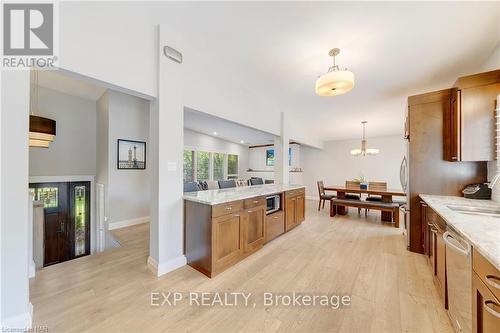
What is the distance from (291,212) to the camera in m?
3.73

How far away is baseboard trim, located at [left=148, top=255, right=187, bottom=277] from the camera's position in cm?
217

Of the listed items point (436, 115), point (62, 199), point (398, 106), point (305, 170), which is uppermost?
point (398, 106)

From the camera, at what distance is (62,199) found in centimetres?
420

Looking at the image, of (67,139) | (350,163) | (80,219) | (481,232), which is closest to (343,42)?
(481,232)

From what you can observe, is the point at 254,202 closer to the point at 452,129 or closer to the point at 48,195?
the point at 452,129

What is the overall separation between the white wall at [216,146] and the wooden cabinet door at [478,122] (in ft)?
20.5

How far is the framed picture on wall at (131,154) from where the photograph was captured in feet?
13.6

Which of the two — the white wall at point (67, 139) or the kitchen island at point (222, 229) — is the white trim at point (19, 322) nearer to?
the kitchen island at point (222, 229)

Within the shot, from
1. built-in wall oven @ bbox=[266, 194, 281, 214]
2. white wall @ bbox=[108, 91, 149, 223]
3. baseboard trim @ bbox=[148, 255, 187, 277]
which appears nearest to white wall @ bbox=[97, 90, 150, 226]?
white wall @ bbox=[108, 91, 149, 223]

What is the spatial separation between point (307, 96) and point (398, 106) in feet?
7.20

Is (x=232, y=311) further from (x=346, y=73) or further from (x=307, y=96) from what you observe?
(x=307, y=96)

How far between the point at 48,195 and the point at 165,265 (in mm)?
3838

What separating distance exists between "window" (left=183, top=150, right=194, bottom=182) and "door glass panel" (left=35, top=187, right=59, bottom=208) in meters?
3.18

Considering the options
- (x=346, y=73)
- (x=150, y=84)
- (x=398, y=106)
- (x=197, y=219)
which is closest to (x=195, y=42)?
(x=150, y=84)
